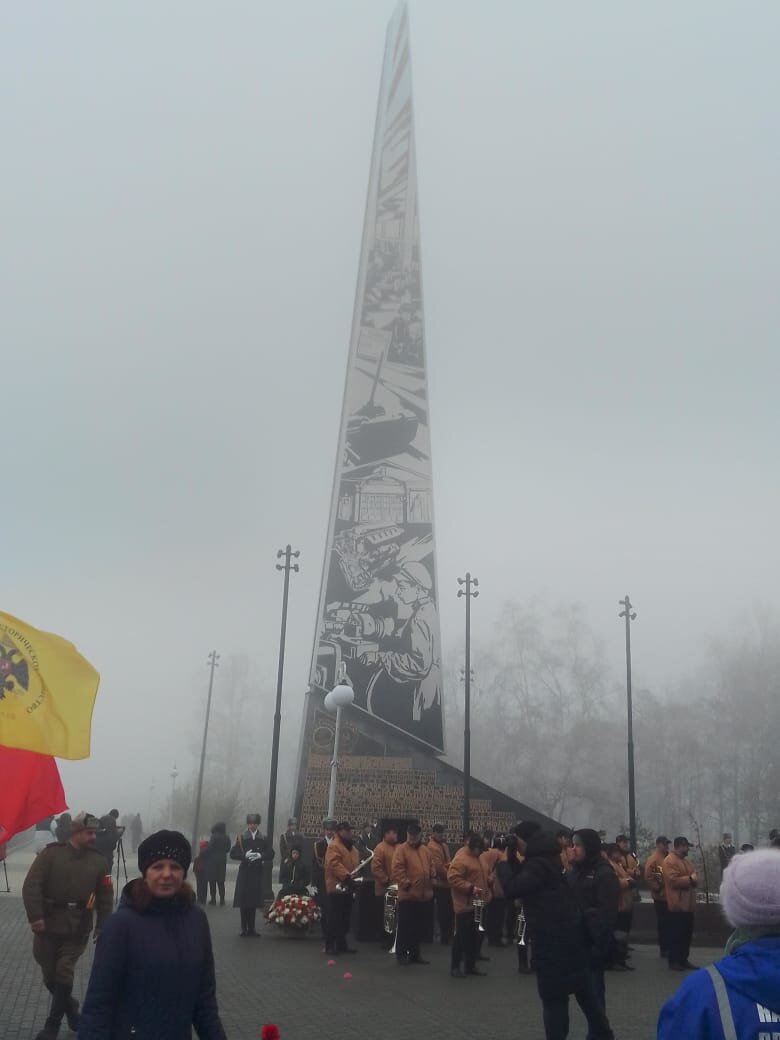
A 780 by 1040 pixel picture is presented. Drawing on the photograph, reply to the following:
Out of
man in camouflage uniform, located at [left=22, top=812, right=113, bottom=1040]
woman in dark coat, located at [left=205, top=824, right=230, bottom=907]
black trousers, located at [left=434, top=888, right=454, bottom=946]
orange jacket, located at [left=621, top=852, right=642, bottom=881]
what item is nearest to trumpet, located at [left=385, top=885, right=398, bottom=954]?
black trousers, located at [left=434, top=888, right=454, bottom=946]

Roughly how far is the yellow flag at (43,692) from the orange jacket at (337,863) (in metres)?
6.01

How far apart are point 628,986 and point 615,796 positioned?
42.2m

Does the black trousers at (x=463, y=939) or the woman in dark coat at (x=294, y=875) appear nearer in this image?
the black trousers at (x=463, y=939)

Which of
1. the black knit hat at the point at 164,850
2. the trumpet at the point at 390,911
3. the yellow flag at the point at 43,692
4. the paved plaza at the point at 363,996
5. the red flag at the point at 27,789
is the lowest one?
the paved plaza at the point at 363,996

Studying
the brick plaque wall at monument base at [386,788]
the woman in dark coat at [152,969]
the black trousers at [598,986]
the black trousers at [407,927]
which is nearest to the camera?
the woman in dark coat at [152,969]

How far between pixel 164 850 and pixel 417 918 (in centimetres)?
816

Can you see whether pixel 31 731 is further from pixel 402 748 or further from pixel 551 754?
pixel 551 754

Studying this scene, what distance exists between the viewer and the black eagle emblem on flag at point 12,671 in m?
6.46

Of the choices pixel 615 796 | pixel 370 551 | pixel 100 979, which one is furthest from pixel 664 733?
pixel 100 979

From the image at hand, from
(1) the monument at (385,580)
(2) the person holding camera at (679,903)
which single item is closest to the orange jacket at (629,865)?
(2) the person holding camera at (679,903)

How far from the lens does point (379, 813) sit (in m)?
25.7

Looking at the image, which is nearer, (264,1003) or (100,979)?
(100,979)

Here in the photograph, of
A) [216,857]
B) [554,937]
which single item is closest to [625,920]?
[554,937]

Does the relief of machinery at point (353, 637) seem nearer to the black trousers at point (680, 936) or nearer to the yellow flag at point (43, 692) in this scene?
the black trousers at point (680, 936)
